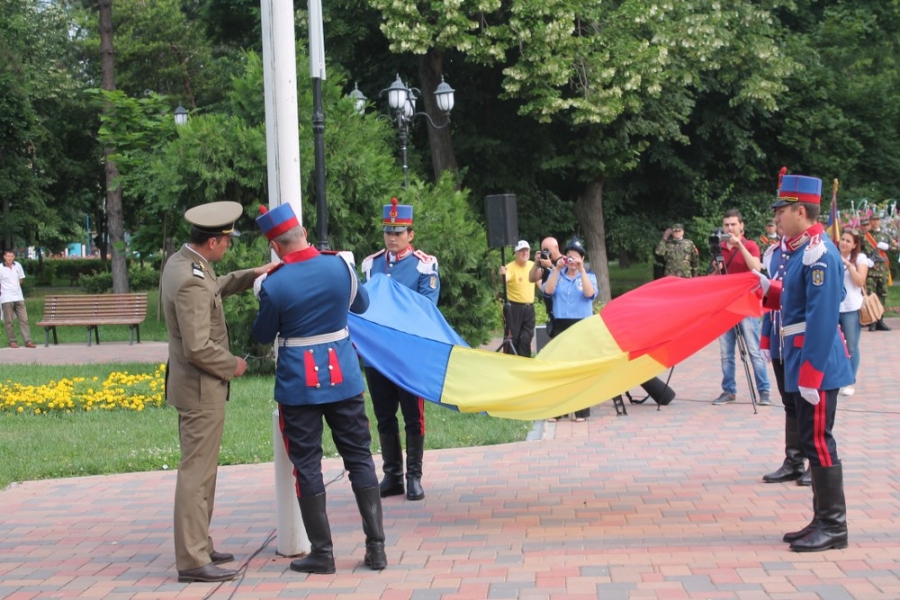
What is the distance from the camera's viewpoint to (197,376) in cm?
596

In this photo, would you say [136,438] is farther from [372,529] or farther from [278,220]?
[278,220]

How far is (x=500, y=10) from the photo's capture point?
82.1 feet

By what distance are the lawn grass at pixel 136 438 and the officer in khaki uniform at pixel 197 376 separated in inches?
135

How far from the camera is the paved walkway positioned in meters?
5.64

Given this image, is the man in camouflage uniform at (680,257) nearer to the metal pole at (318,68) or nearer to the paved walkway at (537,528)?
the paved walkway at (537,528)

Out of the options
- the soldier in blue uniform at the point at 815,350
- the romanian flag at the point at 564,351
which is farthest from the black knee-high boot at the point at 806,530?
the romanian flag at the point at 564,351

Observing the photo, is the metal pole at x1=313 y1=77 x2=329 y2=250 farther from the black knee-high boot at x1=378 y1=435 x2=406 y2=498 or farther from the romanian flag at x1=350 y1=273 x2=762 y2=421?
the black knee-high boot at x1=378 y1=435 x2=406 y2=498

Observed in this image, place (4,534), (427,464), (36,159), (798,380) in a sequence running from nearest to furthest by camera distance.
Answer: (798,380) → (4,534) → (427,464) → (36,159)

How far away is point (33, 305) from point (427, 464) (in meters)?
29.9

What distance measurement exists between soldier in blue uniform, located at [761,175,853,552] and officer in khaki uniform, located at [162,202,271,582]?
3.35 m

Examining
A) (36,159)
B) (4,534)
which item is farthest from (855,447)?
(36,159)

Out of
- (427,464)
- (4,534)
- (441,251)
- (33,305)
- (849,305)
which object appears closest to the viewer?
(4,534)

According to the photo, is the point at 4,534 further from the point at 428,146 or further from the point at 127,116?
the point at 428,146

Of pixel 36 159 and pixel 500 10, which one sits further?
pixel 36 159
